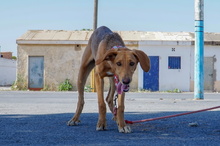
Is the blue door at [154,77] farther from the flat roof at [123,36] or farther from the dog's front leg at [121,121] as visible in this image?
the dog's front leg at [121,121]

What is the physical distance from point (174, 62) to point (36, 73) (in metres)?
10.1

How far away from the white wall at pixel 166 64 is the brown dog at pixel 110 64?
22747 mm

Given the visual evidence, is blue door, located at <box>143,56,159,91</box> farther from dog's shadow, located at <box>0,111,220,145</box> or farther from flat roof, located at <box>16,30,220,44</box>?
dog's shadow, located at <box>0,111,220,145</box>

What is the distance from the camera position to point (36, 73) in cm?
3097

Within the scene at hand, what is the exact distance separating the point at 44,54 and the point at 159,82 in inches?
337

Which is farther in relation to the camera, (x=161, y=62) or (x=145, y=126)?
(x=161, y=62)

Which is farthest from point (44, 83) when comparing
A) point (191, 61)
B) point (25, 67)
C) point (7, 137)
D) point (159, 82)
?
point (7, 137)

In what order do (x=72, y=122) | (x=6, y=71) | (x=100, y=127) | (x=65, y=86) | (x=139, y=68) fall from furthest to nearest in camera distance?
(x=6, y=71) → (x=139, y=68) → (x=65, y=86) → (x=72, y=122) → (x=100, y=127)

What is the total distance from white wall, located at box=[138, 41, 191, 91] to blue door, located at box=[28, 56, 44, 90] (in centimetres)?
724

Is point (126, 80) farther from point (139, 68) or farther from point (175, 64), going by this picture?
point (175, 64)

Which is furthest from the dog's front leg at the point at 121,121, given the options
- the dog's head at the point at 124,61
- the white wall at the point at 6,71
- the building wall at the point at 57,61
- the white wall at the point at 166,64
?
the white wall at the point at 6,71

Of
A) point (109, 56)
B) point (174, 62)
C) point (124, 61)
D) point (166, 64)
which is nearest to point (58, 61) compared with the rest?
point (166, 64)

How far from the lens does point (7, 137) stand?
18.7 feet

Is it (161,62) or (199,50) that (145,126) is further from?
(161,62)
